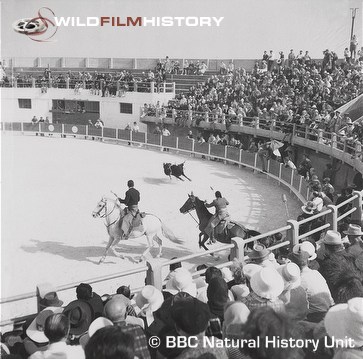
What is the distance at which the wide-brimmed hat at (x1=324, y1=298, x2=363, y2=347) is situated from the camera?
3153 millimetres

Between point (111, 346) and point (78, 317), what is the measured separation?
1844 millimetres

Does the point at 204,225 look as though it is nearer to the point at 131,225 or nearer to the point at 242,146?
the point at 131,225

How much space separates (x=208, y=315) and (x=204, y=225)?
25.6 ft

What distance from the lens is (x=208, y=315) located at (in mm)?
3148

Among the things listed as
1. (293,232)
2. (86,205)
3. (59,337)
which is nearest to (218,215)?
(293,232)

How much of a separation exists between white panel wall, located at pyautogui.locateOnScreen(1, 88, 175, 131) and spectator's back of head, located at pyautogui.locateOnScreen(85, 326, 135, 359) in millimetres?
31322

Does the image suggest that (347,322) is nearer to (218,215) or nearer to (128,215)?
(218,215)

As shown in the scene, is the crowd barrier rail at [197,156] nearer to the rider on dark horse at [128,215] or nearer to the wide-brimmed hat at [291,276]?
the rider on dark horse at [128,215]

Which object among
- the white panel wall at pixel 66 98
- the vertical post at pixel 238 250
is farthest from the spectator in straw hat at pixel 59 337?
the white panel wall at pixel 66 98

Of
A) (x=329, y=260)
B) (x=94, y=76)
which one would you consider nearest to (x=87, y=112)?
(x=94, y=76)

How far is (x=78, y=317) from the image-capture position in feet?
14.6

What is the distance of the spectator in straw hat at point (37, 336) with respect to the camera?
4172 millimetres

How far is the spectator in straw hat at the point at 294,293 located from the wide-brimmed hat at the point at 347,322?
1.20 meters

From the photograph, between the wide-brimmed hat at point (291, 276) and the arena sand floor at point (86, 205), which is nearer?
the wide-brimmed hat at point (291, 276)
